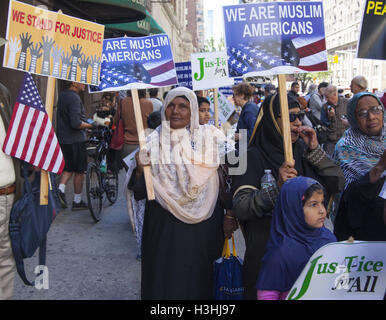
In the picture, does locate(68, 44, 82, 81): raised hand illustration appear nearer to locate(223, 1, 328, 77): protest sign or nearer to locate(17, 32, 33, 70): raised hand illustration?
locate(17, 32, 33, 70): raised hand illustration

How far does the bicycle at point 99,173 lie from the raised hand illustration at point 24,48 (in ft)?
12.1

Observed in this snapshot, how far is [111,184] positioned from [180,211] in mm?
4905

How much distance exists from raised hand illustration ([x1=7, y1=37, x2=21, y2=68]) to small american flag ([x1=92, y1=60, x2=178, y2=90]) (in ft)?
2.51

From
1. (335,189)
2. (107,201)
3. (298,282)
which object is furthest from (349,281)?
(107,201)

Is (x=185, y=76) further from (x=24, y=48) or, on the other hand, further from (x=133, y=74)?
(x=24, y=48)

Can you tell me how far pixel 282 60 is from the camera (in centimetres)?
345

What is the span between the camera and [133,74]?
4.04 meters

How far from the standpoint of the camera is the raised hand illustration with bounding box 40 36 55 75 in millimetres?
3568

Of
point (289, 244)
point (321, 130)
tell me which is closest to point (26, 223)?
point (289, 244)

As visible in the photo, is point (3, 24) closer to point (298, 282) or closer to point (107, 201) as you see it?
point (107, 201)

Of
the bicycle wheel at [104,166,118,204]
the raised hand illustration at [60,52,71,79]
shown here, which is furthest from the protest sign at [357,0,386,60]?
the bicycle wheel at [104,166,118,204]

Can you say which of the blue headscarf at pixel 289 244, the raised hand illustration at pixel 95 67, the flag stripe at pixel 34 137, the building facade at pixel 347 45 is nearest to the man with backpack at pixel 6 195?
the flag stripe at pixel 34 137

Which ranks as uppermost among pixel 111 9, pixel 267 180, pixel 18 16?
pixel 111 9

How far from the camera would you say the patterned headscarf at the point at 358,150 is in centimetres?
351
